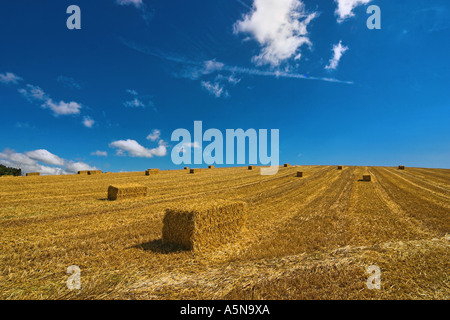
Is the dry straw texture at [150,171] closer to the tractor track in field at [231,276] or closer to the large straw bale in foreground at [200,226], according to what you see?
the large straw bale in foreground at [200,226]

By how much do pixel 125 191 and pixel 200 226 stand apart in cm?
1116

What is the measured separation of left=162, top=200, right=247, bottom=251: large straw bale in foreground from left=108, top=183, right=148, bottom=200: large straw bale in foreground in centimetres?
994

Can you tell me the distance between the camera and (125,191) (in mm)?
16141

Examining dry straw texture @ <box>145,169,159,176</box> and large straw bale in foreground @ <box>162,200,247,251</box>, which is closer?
large straw bale in foreground @ <box>162,200,247,251</box>

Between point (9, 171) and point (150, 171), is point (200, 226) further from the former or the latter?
point (9, 171)

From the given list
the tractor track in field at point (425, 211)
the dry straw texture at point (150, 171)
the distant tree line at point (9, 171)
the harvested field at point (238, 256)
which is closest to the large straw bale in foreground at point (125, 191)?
the harvested field at point (238, 256)

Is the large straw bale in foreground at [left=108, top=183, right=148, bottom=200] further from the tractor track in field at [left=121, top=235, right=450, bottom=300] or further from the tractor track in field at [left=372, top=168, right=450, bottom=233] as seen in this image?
the tractor track in field at [left=372, top=168, right=450, bottom=233]

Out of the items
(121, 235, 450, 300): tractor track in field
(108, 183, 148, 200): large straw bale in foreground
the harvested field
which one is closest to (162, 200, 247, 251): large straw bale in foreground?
the harvested field

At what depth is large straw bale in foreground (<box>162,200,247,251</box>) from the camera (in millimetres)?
6957

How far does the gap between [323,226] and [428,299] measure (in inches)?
201

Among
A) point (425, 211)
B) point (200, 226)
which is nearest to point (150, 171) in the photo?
point (200, 226)
